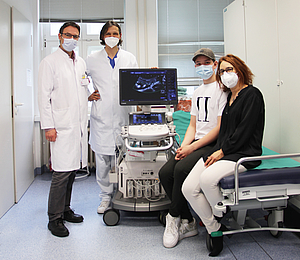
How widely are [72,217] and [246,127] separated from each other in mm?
1607

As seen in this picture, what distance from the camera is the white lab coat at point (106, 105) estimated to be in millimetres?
2406

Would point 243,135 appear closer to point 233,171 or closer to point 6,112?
point 233,171

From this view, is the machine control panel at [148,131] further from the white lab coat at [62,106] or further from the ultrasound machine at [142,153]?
the white lab coat at [62,106]

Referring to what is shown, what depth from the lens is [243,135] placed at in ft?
5.39

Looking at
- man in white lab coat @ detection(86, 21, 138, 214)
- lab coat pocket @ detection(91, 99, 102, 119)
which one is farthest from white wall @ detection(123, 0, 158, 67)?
lab coat pocket @ detection(91, 99, 102, 119)

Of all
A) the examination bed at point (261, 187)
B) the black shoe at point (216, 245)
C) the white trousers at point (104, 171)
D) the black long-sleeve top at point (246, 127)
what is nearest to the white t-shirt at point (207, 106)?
the black long-sleeve top at point (246, 127)

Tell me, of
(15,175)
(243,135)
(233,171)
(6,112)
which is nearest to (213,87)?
(243,135)

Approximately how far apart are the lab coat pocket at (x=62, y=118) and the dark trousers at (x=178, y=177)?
82 cm

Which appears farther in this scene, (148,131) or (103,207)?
(103,207)

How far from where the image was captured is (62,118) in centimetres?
213

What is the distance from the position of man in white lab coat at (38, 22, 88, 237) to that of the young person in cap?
751mm

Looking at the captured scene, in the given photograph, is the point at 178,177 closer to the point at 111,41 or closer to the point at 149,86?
the point at 149,86

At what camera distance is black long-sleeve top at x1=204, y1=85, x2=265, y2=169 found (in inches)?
64.4

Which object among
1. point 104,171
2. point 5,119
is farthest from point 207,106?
point 5,119
